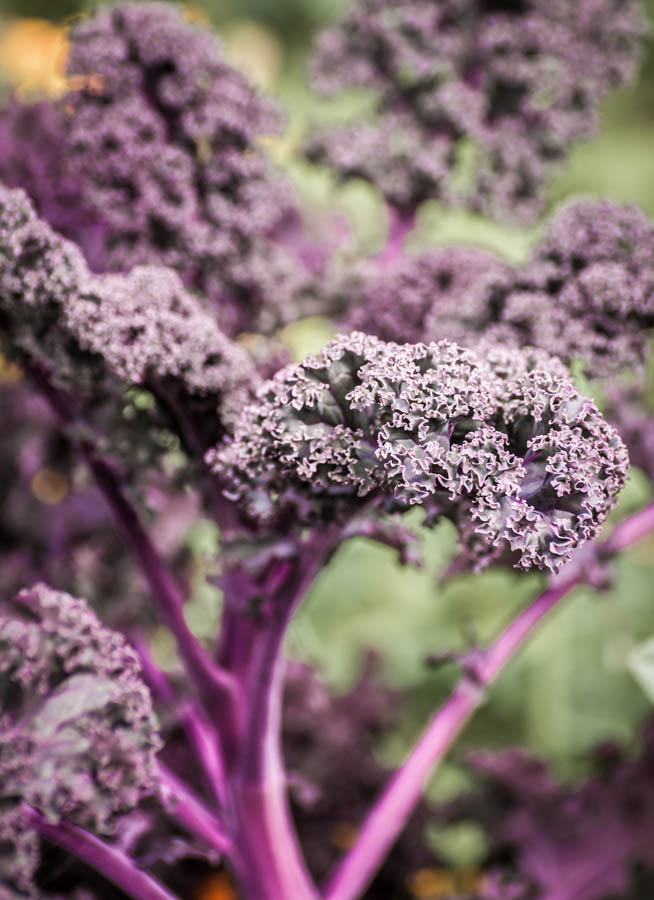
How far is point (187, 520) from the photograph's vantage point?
0.85 m

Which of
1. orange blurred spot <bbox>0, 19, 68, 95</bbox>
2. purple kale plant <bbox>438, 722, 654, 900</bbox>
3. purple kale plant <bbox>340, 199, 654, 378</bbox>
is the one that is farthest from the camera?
orange blurred spot <bbox>0, 19, 68, 95</bbox>

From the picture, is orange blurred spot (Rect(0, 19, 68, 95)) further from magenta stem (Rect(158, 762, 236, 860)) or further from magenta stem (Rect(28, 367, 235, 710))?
magenta stem (Rect(158, 762, 236, 860))

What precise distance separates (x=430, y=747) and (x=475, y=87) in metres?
0.51

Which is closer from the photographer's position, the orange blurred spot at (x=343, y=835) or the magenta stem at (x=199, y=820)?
the magenta stem at (x=199, y=820)

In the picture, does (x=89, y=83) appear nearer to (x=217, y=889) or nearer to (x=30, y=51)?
(x=217, y=889)

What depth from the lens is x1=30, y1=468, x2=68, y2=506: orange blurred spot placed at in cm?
90

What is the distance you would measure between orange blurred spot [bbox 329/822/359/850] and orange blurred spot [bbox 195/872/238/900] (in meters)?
0.09

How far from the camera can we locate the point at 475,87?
0.77 meters

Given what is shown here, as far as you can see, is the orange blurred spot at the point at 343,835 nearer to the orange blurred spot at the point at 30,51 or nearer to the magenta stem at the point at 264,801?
the magenta stem at the point at 264,801

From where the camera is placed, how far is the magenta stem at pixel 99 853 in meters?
0.43

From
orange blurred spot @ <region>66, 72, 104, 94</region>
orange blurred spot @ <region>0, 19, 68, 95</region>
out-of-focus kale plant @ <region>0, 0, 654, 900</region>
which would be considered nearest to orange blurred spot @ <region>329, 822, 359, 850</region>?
out-of-focus kale plant @ <region>0, 0, 654, 900</region>

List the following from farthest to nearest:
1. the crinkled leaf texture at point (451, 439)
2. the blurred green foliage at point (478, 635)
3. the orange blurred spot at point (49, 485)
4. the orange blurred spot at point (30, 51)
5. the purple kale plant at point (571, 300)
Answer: the orange blurred spot at point (30, 51) → the blurred green foliage at point (478, 635) → the orange blurred spot at point (49, 485) → the purple kale plant at point (571, 300) → the crinkled leaf texture at point (451, 439)

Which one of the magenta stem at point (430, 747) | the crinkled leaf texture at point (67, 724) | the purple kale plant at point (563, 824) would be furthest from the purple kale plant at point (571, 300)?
the purple kale plant at point (563, 824)

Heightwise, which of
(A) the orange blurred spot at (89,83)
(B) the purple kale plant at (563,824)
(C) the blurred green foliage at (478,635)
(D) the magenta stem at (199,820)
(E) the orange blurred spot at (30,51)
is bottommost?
(D) the magenta stem at (199,820)
